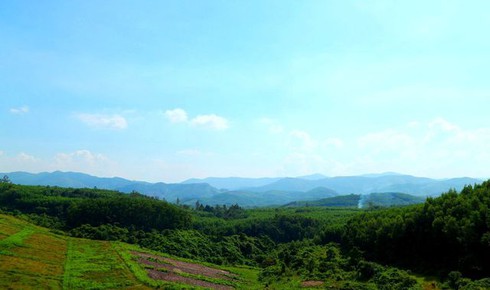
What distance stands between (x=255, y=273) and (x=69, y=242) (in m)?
33.1

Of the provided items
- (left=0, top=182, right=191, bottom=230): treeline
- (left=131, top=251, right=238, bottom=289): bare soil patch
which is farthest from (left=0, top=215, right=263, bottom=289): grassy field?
(left=0, top=182, right=191, bottom=230): treeline

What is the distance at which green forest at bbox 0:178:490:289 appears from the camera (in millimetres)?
43094

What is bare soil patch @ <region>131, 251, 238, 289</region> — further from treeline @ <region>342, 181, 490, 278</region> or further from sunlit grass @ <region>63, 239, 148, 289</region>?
treeline @ <region>342, 181, 490, 278</region>

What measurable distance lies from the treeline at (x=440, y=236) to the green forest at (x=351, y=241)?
10 cm

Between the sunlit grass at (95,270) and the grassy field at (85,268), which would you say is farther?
the sunlit grass at (95,270)

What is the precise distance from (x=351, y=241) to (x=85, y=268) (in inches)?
1858

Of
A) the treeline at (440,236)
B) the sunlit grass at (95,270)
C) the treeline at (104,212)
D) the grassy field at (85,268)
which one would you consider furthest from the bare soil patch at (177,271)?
the treeline at (104,212)

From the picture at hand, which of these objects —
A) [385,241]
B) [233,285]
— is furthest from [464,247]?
[233,285]

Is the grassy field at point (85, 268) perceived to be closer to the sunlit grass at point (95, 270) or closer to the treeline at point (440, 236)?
the sunlit grass at point (95, 270)

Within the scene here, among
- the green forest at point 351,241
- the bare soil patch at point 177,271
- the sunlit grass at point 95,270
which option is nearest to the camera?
the sunlit grass at point 95,270

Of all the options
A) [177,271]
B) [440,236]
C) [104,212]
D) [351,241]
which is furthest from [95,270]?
[104,212]

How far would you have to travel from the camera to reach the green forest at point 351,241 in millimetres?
43094

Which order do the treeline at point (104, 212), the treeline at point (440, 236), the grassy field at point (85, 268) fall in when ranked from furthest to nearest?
the treeline at point (104, 212) < the treeline at point (440, 236) < the grassy field at point (85, 268)

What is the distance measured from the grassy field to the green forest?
32.0 ft
